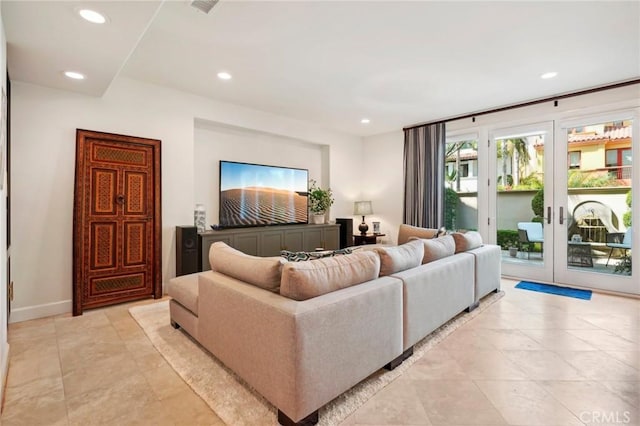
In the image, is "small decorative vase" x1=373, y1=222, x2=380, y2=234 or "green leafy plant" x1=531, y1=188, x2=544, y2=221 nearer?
"green leafy plant" x1=531, y1=188, x2=544, y2=221

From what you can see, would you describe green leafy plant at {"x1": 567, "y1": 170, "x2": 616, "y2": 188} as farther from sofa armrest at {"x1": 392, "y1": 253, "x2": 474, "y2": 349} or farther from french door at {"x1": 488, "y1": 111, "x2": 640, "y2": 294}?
sofa armrest at {"x1": 392, "y1": 253, "x2": 474, "y2": 349}

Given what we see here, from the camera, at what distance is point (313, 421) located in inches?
61.5

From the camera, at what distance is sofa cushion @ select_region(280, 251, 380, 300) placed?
Answer: 1.67 m

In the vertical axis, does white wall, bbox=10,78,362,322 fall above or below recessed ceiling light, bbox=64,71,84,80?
below

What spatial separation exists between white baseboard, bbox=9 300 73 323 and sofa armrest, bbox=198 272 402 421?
2172 millimetres

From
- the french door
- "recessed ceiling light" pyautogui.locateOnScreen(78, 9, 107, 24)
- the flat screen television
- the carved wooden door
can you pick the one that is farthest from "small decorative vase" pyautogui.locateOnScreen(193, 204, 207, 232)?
the french door

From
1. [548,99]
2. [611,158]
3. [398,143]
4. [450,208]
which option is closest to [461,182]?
[450,208]

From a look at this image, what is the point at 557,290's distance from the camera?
159 inches

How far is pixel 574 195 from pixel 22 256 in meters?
6.66

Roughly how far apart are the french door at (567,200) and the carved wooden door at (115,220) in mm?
4965

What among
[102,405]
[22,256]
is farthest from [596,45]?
[22,256]

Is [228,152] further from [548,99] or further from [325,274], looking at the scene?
[548,99]

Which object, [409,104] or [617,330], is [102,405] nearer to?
[617,330]

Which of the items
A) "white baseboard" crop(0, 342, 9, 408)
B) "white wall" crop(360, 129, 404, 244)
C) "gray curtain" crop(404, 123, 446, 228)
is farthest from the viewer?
"white wall" crop(360, 129, 404, 244)
